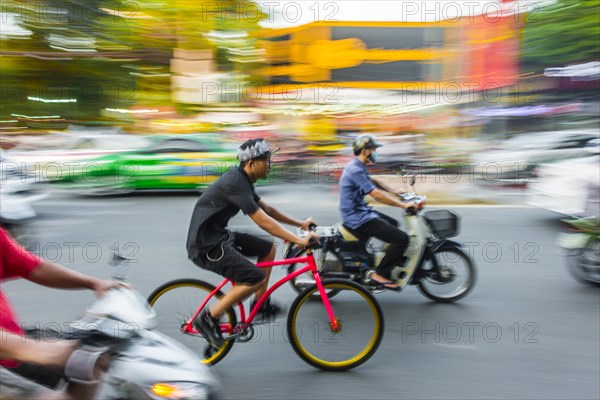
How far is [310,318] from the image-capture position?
4684 mm

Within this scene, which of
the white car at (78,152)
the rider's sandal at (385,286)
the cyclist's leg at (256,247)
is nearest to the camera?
the cyclist's leg at (256,247)

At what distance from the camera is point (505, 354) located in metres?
5.07

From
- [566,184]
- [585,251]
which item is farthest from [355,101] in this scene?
[585,251]

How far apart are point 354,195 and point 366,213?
213mm

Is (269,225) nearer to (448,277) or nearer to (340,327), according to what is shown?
(340,327)

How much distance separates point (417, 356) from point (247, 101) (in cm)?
1632

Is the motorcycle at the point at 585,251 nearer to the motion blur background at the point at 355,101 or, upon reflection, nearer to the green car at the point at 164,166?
the motion blur background at the point at 355,101

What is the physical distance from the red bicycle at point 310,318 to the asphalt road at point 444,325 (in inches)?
5.5

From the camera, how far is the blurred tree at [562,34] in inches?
784

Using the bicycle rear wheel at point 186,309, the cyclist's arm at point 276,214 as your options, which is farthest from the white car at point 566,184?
the bicycle rear wheel at point 186,309

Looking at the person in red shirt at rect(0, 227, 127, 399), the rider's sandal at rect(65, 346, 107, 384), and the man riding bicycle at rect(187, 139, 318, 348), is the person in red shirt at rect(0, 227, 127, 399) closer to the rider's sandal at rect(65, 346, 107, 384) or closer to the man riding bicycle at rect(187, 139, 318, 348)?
the rider's sandal at rect(65, 346, 107, 384)

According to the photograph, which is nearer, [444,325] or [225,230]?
[225,230]

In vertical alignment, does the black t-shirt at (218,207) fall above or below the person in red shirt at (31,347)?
above

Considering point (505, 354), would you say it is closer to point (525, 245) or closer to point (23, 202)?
point (525, 245)
